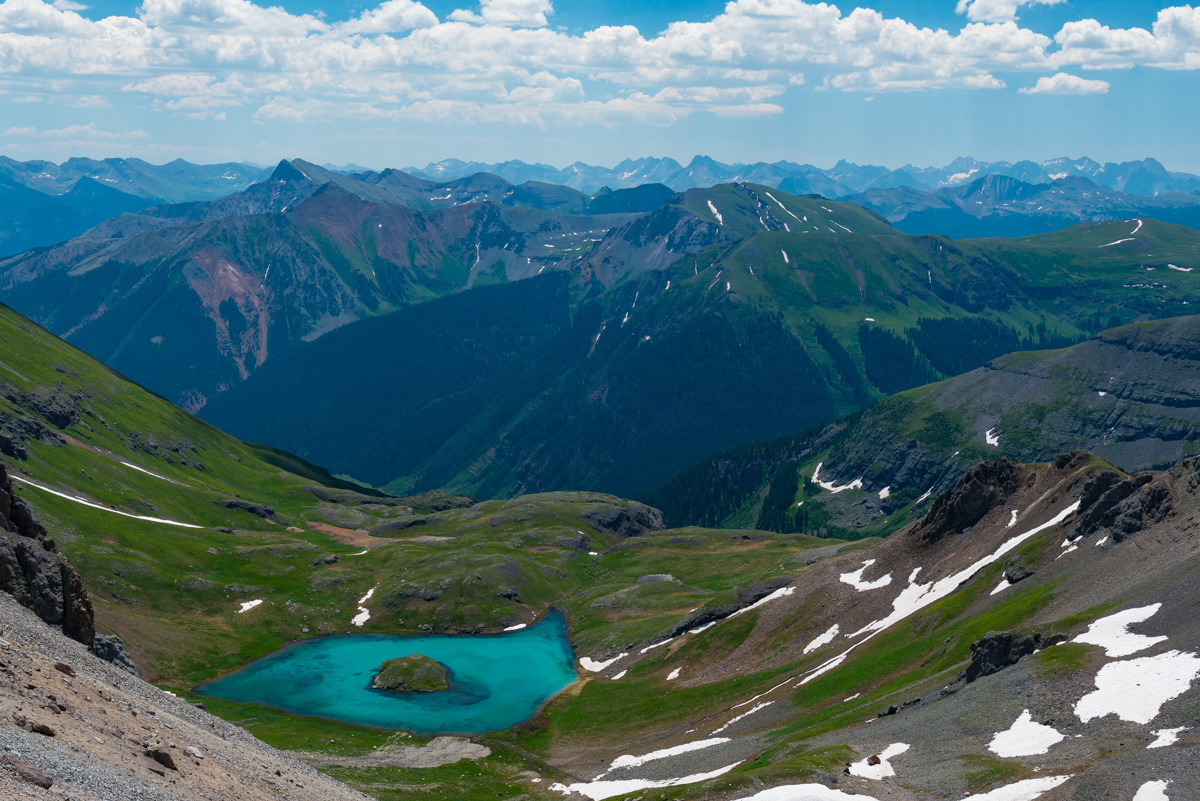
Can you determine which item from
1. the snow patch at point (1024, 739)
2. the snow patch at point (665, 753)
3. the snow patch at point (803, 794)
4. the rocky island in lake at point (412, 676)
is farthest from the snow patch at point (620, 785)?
the rocky island in lake at point (412, 676)

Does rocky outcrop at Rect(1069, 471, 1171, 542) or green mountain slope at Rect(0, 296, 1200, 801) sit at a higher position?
rocky outcrop at Rect(1069, 471, 1171, 542)

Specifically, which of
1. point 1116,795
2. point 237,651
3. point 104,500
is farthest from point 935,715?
point 104,500

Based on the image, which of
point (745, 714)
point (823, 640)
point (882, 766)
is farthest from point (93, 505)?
point (882, 766)

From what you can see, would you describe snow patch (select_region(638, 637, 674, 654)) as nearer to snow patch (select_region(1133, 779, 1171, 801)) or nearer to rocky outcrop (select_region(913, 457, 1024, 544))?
rocky outcrop (select_region(913, 457, 1024, 544))

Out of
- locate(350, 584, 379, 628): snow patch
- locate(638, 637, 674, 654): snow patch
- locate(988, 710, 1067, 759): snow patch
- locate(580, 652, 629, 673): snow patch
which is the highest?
locate(988, 710, 1067, 759): snow patch

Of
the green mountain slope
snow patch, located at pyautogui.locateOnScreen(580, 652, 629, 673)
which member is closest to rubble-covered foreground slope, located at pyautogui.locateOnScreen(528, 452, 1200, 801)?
the green mountain slope

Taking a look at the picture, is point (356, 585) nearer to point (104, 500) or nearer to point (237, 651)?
point (237, 651)

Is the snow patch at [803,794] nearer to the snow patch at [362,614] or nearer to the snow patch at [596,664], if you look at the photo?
the snow patch at [596,664]
